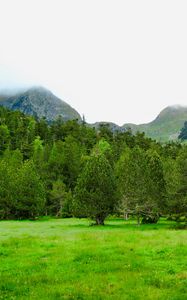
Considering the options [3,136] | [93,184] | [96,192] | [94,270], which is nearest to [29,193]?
[93,184]

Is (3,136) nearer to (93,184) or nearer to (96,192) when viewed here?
(93,184)

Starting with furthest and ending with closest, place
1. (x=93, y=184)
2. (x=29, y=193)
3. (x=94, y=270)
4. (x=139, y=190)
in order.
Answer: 1. (x=29, y=193)
2. (x=139, y=190)
3. (x=93, y=184)
4. (x=94, y=270)

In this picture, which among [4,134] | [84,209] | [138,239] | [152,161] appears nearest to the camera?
[138,239]

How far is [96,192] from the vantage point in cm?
7500

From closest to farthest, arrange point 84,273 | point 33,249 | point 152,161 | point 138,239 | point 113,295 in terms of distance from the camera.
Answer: point 113,295 → point 84,273 → point 33,249 → point 138,239 → point 152,161

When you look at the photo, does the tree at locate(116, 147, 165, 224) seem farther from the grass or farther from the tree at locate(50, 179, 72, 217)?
the grass

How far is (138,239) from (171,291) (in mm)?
14453

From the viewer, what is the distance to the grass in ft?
63.2

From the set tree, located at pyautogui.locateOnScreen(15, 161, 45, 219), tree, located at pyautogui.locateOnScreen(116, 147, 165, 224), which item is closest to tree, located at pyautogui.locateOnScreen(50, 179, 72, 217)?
tree, located at pyautogui.locateOnScreen(15, 161, 45, 219)

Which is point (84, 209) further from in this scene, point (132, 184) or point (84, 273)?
point (84, 273)

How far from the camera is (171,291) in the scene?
19344 mm

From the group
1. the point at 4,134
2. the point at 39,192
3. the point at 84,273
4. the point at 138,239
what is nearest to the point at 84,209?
the point at 39,192

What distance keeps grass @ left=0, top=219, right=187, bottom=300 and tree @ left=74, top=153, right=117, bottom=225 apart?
138 ft

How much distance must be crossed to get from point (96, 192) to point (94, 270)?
51.9 metres
